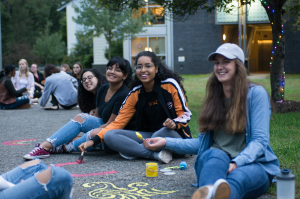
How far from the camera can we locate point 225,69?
9.76 ft

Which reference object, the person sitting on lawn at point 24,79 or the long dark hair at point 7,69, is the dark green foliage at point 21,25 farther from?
the long dark hair at point 7,69

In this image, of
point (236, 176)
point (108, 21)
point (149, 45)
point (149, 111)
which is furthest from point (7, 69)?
point (149, 45)

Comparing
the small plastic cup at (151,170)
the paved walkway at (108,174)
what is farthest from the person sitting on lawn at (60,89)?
the small plastic cup at (151,170)

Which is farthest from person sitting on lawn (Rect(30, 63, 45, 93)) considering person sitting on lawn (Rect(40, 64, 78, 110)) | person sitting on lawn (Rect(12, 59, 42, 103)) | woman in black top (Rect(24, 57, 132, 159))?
woman in black top (Rect(24, 57, 132, 159))

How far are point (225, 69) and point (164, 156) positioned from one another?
5.15 ft

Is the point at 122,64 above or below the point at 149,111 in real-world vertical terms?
above

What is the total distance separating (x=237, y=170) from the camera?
8.71ft

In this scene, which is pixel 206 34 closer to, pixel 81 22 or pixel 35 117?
pixel 81 22

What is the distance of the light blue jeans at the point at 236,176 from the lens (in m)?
2.54

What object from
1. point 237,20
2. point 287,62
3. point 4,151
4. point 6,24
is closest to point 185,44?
point 237,20

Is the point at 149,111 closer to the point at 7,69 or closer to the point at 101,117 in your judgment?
the point at 101,117

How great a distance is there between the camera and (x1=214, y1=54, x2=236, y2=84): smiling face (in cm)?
297

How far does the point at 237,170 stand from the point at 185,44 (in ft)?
89.9

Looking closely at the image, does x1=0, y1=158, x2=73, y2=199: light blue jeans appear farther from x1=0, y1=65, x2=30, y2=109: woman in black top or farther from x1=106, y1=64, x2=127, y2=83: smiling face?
x1=0, y1=65, x2=30, y2=109: woman in black top
